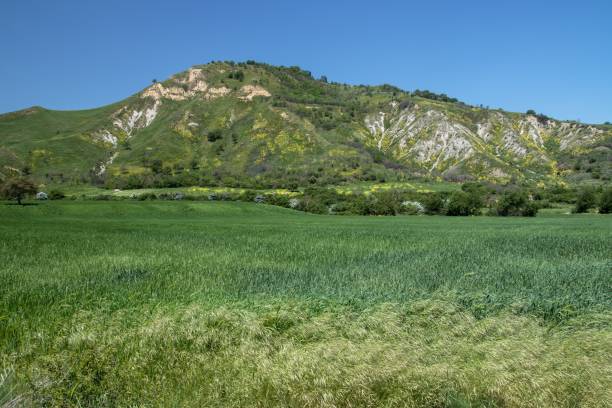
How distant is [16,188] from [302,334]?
66.0 metres

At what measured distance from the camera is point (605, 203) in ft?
294

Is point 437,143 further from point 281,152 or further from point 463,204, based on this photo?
point 463,204

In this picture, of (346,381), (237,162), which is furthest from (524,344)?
(237,162)

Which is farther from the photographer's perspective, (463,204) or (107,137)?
(107,137)

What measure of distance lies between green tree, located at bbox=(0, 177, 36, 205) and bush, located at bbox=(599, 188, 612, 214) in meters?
99.6

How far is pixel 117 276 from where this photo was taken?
17.6 meters

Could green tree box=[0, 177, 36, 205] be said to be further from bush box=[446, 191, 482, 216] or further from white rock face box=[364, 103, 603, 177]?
white rock face box=[364, 103, 603, 177]

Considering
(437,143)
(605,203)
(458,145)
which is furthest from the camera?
(437,143)

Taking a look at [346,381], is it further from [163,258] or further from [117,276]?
[163,258]

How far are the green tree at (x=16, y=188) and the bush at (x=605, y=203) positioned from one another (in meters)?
99.6

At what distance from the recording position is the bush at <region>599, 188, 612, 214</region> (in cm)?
8944

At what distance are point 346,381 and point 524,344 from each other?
4.21 meters

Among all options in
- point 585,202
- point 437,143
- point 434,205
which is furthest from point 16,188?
point 437,143

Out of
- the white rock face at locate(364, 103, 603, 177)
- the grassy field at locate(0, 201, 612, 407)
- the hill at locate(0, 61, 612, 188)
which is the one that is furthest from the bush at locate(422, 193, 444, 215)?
the white rock face at locate(364, 103, 603, 177)
